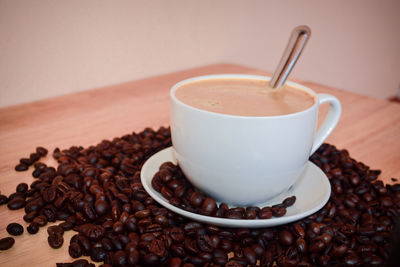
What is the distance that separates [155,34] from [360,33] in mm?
2382

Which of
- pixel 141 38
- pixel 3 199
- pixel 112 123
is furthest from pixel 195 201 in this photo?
pixel 141 38

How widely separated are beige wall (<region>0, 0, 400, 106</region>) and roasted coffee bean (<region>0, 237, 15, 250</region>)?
832 millimetres

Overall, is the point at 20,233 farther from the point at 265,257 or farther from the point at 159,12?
the point at 159,12

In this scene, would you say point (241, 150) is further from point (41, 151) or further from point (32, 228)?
point (41, 151)

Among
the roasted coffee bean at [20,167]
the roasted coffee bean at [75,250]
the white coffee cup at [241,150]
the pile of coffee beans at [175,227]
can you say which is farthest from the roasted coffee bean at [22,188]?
the white coffee cup at [241,150]

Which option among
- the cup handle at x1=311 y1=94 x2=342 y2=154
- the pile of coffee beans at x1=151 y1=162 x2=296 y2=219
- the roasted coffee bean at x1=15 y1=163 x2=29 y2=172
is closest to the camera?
the pile of coffee beans at x1=151 y1=162 x2=296 y2=219

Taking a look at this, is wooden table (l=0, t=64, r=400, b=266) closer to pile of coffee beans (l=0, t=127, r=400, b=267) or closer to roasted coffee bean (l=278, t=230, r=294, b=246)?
pile of coffee beans (l=0, t=127, r=400, b=267)

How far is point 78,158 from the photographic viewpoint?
1.00 metres

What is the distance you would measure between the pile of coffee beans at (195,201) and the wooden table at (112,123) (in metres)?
0.31

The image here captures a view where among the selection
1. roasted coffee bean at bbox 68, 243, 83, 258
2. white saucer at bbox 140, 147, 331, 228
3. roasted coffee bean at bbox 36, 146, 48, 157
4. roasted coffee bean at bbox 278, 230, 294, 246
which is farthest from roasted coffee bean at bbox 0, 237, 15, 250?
roasted coffee bean at bbox 278, 230, 294, 246

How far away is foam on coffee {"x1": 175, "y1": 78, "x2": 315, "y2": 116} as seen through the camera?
0.74 meters

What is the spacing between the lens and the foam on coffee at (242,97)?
2.42ft

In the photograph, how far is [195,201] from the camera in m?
0.75

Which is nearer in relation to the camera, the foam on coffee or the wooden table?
the foam on coffee
